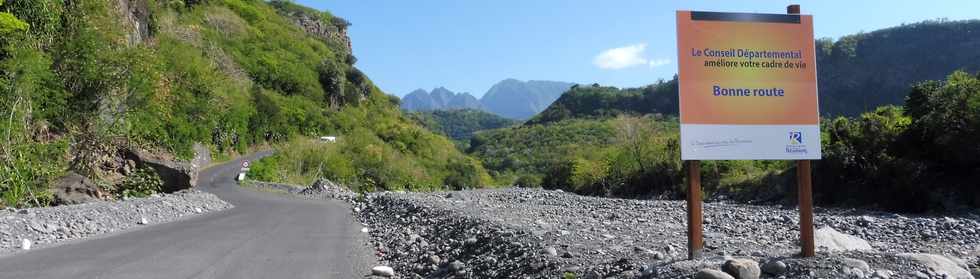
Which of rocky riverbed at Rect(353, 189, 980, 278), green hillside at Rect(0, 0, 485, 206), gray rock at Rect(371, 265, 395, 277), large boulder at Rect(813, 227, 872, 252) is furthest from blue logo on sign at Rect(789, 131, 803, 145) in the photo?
green hillside at Rect(0, 0, 485, 206)

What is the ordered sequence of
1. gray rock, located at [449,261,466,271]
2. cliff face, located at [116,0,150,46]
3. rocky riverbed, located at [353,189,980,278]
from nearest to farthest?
rocky riverbed, located at [353,189,980,278] → gray rock, located at [449,261,466,271] → cliff face, located at [116,0,150,46]

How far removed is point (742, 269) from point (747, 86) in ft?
5.88

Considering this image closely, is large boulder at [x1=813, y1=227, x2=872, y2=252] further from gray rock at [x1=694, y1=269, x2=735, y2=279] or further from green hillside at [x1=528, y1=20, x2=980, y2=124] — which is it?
green hillside at [x1=528, y1=20, x2=980, y2=124]

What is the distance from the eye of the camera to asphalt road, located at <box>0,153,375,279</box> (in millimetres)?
7220

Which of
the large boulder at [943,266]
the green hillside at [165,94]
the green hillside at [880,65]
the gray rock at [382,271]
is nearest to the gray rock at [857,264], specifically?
the large boulder at [943,266]

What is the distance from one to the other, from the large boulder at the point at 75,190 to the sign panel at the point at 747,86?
1451cm

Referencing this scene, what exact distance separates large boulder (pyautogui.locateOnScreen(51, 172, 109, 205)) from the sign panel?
14509 mm

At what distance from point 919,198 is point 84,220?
20313 mm

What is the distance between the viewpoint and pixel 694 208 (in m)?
5.80

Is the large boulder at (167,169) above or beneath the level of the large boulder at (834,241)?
above

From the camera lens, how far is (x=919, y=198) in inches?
709

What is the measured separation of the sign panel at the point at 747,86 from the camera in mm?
5688

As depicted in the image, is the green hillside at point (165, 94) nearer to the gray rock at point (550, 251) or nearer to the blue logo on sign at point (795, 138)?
the gray rock at point (550, 251)

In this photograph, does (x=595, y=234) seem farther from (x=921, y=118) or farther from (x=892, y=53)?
(x=892, y=53)
